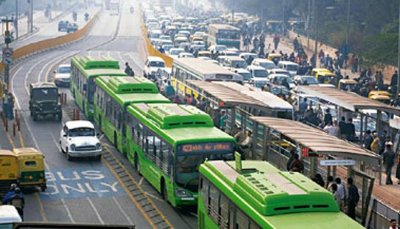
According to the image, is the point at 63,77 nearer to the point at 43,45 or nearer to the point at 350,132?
the point at 350,132

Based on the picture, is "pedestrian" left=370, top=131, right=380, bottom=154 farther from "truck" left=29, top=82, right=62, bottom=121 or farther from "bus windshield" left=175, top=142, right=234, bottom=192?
"truck" left=29, top=82, right=62, bottom=121

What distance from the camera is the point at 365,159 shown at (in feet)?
82.0

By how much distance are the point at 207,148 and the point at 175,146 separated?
0.95m

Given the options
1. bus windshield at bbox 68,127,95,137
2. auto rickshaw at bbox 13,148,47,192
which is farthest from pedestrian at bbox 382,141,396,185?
bus windshield at bbox 68,127,95,137

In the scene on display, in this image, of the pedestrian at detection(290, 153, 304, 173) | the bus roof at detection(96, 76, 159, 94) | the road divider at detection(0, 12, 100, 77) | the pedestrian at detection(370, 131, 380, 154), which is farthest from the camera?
the road divider at detection(0, 12, 100, 77)

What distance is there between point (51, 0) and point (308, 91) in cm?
16311

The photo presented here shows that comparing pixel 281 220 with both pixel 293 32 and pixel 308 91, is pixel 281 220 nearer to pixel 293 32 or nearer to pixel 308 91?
pixel 308 91

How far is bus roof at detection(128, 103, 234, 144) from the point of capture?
28.5 m

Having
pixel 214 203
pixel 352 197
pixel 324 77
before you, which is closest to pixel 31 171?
pixel 214 203

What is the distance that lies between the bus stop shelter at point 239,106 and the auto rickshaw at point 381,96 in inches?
380

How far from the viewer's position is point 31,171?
30953mm

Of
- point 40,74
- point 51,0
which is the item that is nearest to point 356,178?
point 40,74

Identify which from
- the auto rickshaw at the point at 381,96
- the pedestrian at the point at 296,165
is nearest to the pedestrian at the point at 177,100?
the auto rickshaw at the point at 381,96

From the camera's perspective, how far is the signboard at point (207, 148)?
27.9 meters
